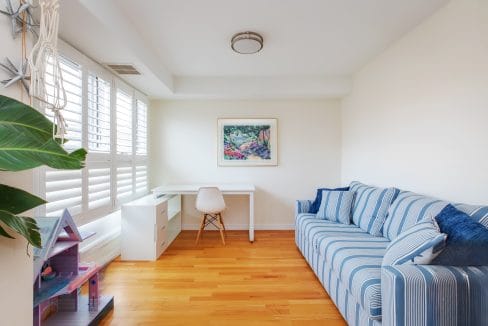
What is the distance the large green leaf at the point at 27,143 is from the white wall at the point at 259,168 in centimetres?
309

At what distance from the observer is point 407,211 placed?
1.88 m

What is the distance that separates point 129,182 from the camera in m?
3.14

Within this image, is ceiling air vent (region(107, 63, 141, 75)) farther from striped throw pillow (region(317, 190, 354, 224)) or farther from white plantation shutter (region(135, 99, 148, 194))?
striped throw pillow (region(317, 190, 354, 224))

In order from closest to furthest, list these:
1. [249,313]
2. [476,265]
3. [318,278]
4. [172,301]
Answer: [476,265]
[249,313]
[172,301]
[318,278]

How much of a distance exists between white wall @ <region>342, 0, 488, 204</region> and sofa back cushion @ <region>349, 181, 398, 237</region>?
0.25 m

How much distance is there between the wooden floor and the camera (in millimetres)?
1802

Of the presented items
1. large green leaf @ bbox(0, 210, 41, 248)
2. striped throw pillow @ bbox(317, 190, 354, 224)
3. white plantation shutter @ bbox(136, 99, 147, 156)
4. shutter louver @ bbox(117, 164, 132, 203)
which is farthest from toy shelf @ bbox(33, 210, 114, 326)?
striped throw pillow @ bbox(317, 190, 354, 224)

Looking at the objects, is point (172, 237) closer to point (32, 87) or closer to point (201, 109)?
point (201, 109)

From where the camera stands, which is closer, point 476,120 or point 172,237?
point 476,120

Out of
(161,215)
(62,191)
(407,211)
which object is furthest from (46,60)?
(407,211)

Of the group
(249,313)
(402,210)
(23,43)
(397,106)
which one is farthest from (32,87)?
(397,106)

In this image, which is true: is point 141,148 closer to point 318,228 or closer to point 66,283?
point 66,283

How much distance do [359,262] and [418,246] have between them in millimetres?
459

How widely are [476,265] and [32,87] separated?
224 centimetres
